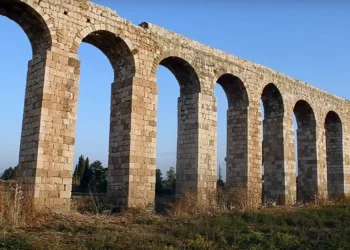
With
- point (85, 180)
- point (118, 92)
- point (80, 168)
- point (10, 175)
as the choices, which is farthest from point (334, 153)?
point (80, 168)

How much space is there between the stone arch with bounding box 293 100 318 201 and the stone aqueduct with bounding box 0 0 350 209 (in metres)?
0.05

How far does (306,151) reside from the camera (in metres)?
21.0

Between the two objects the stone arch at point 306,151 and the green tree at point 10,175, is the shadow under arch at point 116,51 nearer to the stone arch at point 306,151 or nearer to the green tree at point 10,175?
the green tree at point 10,175

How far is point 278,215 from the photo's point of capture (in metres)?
10.8

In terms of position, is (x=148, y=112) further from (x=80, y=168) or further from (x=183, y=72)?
(x=80, y=168)

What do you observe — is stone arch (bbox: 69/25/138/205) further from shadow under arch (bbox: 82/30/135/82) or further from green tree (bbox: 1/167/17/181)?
green tree (bbox: 1/167/17/181)

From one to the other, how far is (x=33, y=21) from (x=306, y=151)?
14674 mm

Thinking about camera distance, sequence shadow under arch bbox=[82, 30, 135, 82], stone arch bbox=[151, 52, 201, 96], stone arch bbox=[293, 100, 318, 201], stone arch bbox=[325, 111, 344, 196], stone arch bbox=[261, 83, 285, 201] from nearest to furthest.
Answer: shadow under arch bbox=[82, 30, 135, 82] → stone arch bbox=[151, 52, 201, 96] → stone arch bbox=[261, 83, 285, 201] → stone arch bbox=[293, 100, 318, 201] → stone arch bbox=[325, 111, 344, 196]

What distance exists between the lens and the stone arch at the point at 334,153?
74.0 feet

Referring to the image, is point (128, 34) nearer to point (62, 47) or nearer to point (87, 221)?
point (62, 47)

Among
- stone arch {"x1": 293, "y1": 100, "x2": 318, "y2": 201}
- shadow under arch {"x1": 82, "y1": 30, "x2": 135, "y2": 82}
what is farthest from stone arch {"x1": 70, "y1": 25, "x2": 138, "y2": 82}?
stone arch {"x1": 293, "y1": 100, "x2": 318, "y2": 201}

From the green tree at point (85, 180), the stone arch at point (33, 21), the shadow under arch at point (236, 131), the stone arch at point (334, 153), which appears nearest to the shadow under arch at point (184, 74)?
the shadow under arch at point (236, 131)

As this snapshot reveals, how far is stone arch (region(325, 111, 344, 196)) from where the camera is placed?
22.5m

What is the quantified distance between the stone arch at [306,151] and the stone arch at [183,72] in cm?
725
